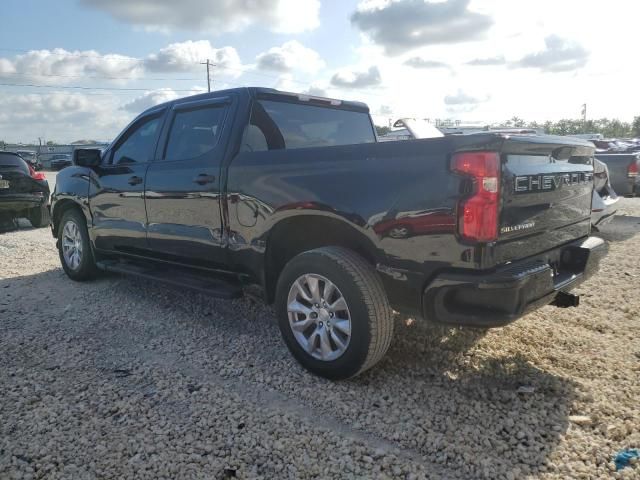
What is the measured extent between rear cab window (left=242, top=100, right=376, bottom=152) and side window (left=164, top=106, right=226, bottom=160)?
32 centimetres

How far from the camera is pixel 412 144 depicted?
2764 millimetres

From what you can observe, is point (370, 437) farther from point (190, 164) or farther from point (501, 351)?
point (190, 164)

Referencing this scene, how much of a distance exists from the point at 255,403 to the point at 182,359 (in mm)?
887

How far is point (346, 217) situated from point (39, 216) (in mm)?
8736

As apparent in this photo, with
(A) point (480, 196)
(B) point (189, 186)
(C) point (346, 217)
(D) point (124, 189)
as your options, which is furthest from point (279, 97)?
(A) point (480, 196)

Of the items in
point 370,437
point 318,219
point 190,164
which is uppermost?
point 190,164

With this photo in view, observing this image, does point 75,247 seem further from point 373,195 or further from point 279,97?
point 373,195

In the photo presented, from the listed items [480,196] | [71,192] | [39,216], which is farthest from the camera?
[39,216]

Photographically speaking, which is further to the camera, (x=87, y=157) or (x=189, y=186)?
(x=87, y=157)

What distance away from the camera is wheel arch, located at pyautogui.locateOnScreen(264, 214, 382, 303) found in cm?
308

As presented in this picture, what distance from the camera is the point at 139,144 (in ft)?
16.0

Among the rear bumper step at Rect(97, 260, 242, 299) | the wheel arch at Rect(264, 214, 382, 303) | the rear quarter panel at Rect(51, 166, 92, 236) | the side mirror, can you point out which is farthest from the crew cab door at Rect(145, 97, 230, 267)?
the rear quarter panel at Rect(51, 166, 92, 236)

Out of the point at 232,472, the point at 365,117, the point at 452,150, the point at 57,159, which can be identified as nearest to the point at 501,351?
the point at 452,150

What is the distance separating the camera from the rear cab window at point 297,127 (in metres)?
3.88
